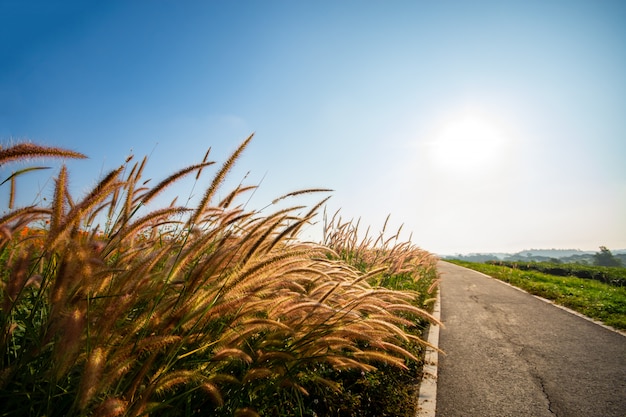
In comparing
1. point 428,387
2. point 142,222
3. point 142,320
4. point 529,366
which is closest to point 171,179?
point 142,222

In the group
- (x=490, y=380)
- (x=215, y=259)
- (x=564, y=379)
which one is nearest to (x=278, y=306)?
(x=215, y=259)

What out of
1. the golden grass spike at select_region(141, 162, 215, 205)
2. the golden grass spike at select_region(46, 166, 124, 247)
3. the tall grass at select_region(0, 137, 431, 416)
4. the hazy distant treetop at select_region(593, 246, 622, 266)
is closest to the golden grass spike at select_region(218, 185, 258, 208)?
the tall grass at select_region(0, 137, 431, 416)

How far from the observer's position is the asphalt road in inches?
135

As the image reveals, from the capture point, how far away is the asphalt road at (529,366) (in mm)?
3430

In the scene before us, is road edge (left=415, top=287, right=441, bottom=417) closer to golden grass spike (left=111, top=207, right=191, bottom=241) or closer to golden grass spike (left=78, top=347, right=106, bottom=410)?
golden grass spike (left=111, top=207, right=191, bottom=241)

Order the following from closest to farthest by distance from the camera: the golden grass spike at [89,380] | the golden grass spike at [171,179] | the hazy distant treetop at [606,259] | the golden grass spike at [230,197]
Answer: the golden grass spike at [89,380] → the golden grass spike at [171,179] → the golden grass spike at [230,197] → the hazy distant treetop at [606,259]

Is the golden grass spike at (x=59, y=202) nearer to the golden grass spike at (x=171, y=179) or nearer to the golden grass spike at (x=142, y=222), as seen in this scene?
the golden grass spike at (x=142, y=222)

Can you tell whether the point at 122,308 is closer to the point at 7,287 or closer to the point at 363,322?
the point at 7,287

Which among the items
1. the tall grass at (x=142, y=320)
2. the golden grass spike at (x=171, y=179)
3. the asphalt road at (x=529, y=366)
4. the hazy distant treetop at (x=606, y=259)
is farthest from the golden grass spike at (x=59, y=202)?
the hazy distant treetop at (x=606, y=259)

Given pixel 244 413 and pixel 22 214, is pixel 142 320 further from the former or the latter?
pixel 22 214

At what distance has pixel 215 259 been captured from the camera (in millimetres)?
1619

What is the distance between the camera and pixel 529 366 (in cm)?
455

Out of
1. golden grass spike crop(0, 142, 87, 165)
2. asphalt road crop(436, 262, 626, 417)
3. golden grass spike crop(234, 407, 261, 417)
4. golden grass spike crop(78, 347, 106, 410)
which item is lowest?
asphalt road crop(436, 262, 626, 417)

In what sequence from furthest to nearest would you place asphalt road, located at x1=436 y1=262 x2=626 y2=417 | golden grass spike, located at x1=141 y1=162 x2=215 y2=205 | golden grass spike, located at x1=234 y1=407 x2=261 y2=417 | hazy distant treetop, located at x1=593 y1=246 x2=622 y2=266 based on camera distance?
hazy distant treetop, located at x1=593 y1=246 x2=622 y2=266
asphalt road, located at x1=436 y1=262 x2=626 y2=417
golden grass spike, located at x1=141 y1=162 x2=215 y2=205
golden grass spike, located at x1=234 y1=407 x2=261 y2=417
